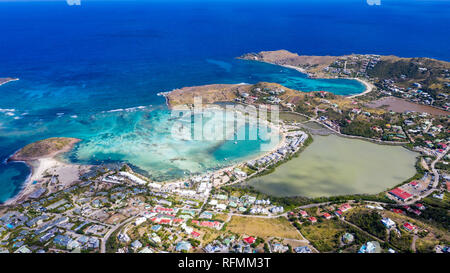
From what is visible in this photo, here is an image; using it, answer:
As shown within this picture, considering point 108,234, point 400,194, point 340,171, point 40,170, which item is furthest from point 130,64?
point 400,194

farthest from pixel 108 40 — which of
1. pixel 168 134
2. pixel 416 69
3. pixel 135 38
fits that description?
pixel 416 69

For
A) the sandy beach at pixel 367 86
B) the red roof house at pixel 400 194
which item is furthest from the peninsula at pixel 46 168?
the sandy beach at pixel 367 86

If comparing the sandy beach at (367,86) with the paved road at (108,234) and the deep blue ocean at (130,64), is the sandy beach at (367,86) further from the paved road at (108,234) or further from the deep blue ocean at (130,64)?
the paved road at (108,234)

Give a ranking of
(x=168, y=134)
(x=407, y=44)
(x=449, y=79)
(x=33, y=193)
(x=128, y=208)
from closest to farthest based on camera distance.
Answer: (x=128, y=208) < (x=33, y=193) < (x=168, y=134) < (x=449, y=79) < (x=407, y=44)

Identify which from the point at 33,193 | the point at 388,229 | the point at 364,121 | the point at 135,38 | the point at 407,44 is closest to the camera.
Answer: the point at 388,229

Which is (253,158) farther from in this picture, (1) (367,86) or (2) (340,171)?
(1) (367,86)

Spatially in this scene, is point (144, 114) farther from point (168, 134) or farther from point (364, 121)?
point (364, 121)

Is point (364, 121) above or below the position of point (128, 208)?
above

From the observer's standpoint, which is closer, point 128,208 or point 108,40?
point 128,208

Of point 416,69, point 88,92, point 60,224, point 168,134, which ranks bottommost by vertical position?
point 60,224
